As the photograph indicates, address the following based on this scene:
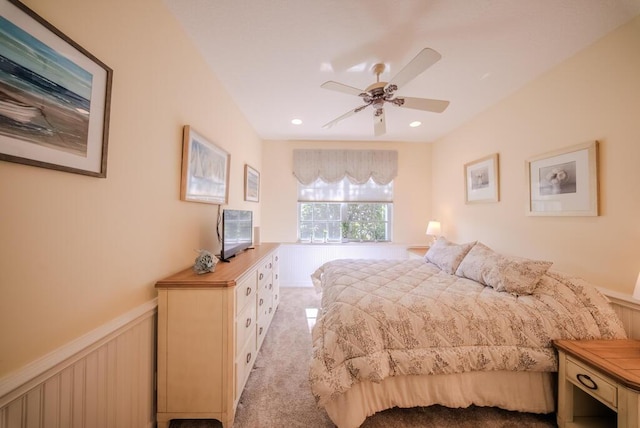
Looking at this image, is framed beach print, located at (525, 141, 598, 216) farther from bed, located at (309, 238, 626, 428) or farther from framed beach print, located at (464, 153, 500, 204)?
bed, located at (309, 238, 626, 428)

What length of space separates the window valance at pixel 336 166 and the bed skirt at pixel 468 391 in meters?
3.09

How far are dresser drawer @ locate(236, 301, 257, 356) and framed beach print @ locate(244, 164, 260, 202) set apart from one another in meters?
1.76

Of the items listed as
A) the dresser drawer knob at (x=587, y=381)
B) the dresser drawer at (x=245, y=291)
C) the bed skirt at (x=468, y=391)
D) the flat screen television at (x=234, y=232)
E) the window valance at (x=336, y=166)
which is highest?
the window valance at (x=336, y=166)

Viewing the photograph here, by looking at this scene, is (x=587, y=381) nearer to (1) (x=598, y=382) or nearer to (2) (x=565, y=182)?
(1) (x=598, y=382)

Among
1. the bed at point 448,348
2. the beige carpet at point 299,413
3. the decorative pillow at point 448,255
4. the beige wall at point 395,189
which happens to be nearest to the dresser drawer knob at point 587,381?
the bed at point 448,348

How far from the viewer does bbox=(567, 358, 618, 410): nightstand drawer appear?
1.17 m

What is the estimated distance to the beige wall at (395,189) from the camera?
413cm

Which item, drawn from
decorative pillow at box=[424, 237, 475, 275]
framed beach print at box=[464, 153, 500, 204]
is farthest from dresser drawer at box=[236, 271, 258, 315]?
framed beach print at box=[464, 153, 500, 204]

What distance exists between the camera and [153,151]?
139 cm

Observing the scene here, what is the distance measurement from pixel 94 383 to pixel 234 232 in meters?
1.35

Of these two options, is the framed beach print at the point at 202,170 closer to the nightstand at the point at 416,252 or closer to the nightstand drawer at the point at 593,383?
the nightstand drawer at the point at 593,383

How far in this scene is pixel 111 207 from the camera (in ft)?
3.63

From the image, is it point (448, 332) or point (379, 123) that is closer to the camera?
point (448, 332)

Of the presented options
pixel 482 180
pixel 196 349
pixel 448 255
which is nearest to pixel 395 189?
pixel 482 180
